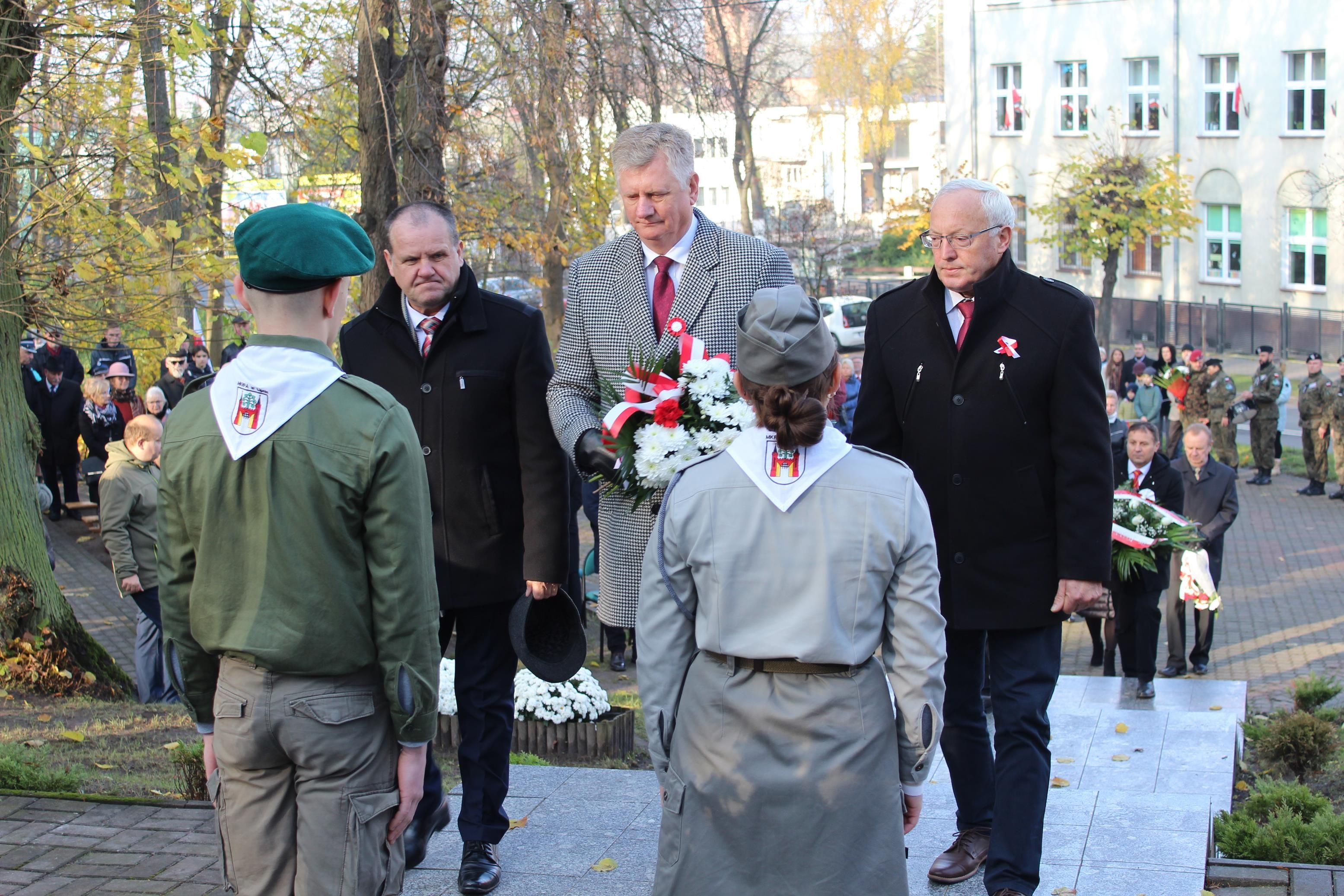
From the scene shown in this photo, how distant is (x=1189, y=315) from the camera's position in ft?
107

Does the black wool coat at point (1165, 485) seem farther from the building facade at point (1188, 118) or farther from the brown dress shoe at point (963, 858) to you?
the building facade at point (1188, 118)

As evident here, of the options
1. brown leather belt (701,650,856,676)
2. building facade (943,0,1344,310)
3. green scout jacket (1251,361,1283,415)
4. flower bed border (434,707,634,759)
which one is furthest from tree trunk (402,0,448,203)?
building facade (943,0,1344,310)

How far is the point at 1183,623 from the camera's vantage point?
11.0 m

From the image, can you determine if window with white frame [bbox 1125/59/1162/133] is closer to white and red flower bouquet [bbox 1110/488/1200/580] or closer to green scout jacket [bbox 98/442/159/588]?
white and red flower bouquet [bbox 1110/488/1200/580]

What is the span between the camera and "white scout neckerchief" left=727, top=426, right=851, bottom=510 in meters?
2.74

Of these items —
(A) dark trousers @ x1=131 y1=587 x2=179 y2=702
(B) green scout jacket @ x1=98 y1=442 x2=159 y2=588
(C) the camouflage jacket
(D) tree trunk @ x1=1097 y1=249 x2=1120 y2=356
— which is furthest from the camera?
(D) tree trunk @ x1=1097 y1=249 x2=1120 y2=356

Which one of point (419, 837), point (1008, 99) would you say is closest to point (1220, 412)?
point (419, 837)

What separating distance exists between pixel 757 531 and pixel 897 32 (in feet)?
182

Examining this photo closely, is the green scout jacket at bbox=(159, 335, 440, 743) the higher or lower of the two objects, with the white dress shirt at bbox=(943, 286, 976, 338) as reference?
lower

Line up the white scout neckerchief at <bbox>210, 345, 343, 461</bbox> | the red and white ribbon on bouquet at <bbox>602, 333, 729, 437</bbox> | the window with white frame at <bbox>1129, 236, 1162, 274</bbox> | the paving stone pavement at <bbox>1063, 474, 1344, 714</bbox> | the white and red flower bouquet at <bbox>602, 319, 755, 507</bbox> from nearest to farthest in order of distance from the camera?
the white scout neckerchief at <bbox>210, 345, 343, 461</bbox>, the white and red flower bouquet at <bbox>602, 319, 755, 507</bbox>, the red and white ribbon on bouquet at <bbox>602, 333, 729, 437</bbox>, the paving stone pavement at <bbox>1063, 474, 1344, 714</bbox>, the window with white frame at <bbox>1129, 236, 1162, 274</bbox>

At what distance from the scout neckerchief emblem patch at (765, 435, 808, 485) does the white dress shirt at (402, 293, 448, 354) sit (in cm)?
171

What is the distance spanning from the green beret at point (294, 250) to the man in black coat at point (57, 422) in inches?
593

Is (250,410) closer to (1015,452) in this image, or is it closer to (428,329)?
(428,329)

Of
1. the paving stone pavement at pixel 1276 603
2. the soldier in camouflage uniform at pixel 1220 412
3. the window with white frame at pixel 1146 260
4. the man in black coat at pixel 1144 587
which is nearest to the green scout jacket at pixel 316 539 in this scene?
the man in black coat at pixel 1144 587
